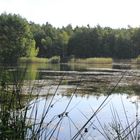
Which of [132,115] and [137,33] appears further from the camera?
[137,33]

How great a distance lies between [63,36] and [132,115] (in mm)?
49085

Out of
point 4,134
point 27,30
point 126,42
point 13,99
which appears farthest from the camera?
point 126,42

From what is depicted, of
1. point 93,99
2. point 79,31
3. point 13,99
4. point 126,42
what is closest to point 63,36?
point 79,31

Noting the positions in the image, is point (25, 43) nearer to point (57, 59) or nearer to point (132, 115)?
point (57, 59)

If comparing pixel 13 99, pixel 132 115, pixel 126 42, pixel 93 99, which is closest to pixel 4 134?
pixel 13 99

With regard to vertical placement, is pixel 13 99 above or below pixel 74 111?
above

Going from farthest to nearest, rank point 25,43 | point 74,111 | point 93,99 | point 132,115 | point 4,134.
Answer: point 25,43 < point 93,99 < point 74,111 < point 132,115 < point 4,134

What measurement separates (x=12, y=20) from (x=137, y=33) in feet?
61.0

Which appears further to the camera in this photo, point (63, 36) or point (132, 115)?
point (63, 36)

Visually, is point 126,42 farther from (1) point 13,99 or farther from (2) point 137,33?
(1) point 13,99

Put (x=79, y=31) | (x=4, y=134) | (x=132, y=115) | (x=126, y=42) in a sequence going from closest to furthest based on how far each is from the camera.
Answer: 1. (x=4, y=134)
2. (x=132, y=115)
3. (x=126, y=42)
4. (x=79, y=31)

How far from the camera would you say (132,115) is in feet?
30.5

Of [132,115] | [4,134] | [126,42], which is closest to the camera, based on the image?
[4,134]

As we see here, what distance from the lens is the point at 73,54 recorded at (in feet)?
184
